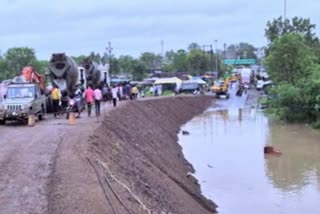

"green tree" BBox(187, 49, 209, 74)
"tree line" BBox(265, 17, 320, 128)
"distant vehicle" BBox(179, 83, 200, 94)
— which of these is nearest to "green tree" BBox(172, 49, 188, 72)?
"green tree" BBox(187, 49, 209, 74)

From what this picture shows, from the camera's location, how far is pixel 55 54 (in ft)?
130

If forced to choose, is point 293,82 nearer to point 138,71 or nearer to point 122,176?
point 122,176

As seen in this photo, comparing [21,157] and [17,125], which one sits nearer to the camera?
[21,157]

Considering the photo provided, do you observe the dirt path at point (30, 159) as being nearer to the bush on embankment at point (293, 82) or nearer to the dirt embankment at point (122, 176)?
the dirt embankment at point (122, 176)

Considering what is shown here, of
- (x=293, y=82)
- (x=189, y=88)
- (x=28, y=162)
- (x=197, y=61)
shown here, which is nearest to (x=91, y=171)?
(x=28, y=162)

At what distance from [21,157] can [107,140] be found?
6.20 m

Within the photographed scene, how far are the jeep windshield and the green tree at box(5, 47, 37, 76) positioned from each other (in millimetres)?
68039

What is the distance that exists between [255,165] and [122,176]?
1489 centimetres

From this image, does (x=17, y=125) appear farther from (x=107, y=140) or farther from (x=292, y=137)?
(x=292, y=137)

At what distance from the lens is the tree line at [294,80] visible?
55.3 m

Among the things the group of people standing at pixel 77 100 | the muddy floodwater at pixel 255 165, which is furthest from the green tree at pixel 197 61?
the group of people standing at pixel 77 100

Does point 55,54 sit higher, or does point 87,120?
point 55,54

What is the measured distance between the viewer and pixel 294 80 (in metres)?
67.9

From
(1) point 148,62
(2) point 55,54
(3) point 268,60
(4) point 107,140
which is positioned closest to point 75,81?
(2) point 55,54
